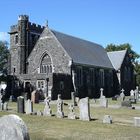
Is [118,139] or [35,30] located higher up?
[35,30]

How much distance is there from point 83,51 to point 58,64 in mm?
5850

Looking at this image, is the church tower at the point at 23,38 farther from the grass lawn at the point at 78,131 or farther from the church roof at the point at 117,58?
the grass lawn at the point at 78,131

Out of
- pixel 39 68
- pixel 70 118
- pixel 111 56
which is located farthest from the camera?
pixel 111 56

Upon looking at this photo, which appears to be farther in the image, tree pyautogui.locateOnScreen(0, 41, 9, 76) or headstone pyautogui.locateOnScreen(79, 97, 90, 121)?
tree pyautogui.locateOnScreen(0, 41, 9, 76)

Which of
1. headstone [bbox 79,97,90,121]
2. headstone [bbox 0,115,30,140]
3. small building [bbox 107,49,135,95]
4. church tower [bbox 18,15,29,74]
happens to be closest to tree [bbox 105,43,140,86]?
small building [bbox 107,49,135,95]

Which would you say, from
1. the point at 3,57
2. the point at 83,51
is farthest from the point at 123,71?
the point at 3,57

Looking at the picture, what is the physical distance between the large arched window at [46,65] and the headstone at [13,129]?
40447 mm

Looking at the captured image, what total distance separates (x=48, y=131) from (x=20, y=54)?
39158 millimetres

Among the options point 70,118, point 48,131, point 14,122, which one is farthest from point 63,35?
point 14,122

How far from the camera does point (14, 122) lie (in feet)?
24.8

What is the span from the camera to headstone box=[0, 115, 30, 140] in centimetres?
736

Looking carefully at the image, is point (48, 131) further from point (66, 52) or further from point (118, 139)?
point (66, 52)

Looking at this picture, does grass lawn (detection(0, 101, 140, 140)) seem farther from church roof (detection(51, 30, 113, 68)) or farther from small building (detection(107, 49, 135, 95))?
small building (detection(107, 49, 135, 95))

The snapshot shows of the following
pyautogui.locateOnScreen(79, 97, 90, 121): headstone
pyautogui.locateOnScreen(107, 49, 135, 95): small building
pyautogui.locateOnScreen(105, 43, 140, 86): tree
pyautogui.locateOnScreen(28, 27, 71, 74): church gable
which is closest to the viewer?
pyautogui.locateOnScreen(79, 97, 90, 121): headstone
